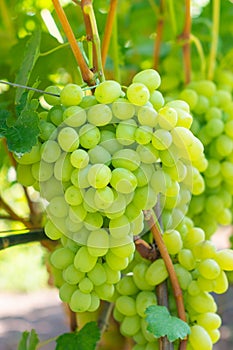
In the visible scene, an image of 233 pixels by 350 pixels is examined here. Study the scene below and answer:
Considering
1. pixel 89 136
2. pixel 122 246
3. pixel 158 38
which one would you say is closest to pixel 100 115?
pixel 89 136

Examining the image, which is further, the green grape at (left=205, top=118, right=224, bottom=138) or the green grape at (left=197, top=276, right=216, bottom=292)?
the green grape at (left=205, top=118, right=224, bottom=138)

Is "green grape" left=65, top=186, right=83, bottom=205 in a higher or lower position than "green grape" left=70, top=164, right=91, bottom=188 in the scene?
lower

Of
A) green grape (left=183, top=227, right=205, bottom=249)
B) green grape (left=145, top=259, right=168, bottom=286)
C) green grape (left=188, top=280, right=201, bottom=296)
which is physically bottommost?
green grape (left=188, top=280, right=201, bottom=296)

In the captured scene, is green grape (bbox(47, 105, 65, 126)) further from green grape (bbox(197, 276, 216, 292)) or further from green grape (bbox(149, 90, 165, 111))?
green grape (bbox(197, 276, 216, 292))

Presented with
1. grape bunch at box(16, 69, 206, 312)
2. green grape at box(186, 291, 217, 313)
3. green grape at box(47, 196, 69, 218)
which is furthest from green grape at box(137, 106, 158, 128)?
green grape at box(186, 291, 217, 313)

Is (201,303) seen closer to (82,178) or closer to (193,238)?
(193,238)

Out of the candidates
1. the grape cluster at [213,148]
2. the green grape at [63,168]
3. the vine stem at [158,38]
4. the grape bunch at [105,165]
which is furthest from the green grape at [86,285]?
the vine stem at [158,38]

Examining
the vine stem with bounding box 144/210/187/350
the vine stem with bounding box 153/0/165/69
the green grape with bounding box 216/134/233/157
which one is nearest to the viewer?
the vine stem with bounding box 144/210/187/350

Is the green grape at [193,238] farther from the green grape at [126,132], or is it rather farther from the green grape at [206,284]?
the green grape at [126,132]
